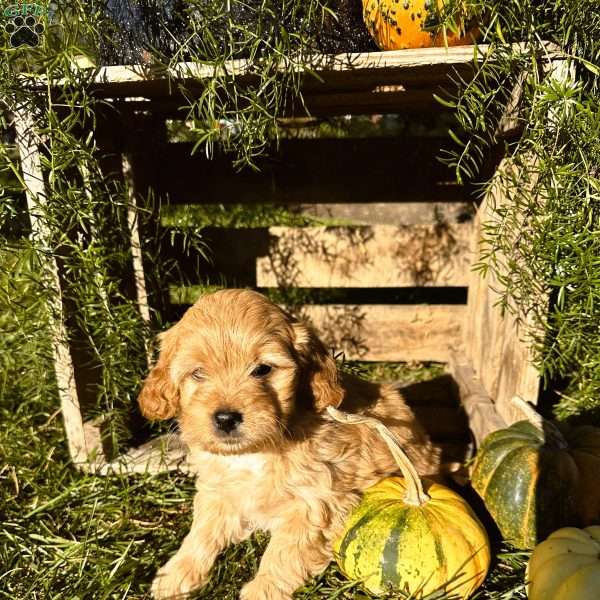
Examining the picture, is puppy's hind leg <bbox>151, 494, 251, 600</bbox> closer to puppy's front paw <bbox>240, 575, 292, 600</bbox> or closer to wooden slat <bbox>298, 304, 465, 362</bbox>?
puppy's front paw <bbox>240, 575, 292, 600</bbox>

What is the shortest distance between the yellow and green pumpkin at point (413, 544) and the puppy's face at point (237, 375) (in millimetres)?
297

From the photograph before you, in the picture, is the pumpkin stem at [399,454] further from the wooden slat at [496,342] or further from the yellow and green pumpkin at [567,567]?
the wooden slat at [496,342]

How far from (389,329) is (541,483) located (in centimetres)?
177

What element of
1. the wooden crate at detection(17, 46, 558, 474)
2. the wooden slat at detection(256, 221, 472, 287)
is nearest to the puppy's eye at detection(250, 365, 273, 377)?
the wooden crate at detection(17, 46, 558, 474)

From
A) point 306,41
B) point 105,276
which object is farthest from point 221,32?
point 105,276

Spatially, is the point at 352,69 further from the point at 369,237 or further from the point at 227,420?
the point at 369,237

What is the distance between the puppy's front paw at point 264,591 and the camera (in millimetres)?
2193

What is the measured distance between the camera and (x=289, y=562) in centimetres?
225

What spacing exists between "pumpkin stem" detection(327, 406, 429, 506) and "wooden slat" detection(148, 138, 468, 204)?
87.2 inches

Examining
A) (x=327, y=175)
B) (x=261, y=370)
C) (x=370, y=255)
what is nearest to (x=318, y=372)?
(x=261, y=370)

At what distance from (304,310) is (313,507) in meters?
1.86

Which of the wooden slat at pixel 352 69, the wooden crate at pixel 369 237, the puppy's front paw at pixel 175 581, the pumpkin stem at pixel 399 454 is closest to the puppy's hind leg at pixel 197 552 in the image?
the puppy's front paw at pixel 175 581

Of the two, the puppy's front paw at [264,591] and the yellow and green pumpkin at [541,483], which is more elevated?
the yellow and green pumpkin at [541,483]

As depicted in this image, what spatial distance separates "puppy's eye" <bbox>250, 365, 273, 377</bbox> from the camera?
2.22 metres
